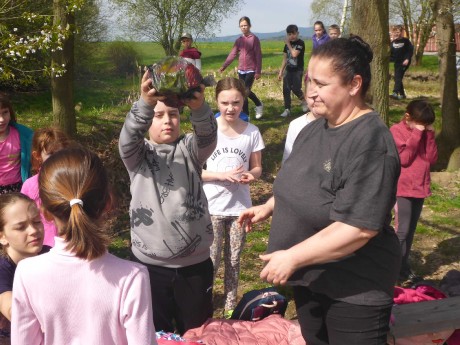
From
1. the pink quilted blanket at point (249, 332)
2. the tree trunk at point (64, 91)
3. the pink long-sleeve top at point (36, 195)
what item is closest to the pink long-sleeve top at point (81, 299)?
the pink quilted blanket at point (249, 332)

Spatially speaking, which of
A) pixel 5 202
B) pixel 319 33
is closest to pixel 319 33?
pixel 319 33

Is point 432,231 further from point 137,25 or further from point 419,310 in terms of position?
point 137,25

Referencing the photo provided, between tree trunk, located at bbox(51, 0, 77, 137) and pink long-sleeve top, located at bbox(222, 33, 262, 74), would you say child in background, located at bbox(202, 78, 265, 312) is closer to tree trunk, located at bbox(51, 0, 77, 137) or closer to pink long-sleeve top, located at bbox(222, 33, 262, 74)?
tree trunk, located at bbox(51, 0, 77, 137)

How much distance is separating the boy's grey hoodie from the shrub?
18.3 m

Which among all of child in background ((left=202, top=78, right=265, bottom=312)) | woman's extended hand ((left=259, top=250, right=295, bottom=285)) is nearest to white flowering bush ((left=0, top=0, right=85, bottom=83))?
child in background ((left=202, top=78, right=265, bottom=312))

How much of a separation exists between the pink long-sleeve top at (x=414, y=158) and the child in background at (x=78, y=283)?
141 inches

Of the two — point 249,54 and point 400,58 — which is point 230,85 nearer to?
point 249,54

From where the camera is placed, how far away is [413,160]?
5.07 meters

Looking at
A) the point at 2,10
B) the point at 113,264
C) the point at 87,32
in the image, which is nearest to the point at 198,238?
the point at 113,264

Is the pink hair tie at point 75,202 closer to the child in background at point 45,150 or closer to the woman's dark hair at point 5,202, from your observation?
the woman's dark hair at point 5,202

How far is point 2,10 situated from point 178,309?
5.44 meters

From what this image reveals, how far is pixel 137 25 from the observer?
24.8 m

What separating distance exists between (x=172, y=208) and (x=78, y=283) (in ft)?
3.43

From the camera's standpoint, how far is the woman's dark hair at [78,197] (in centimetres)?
182
